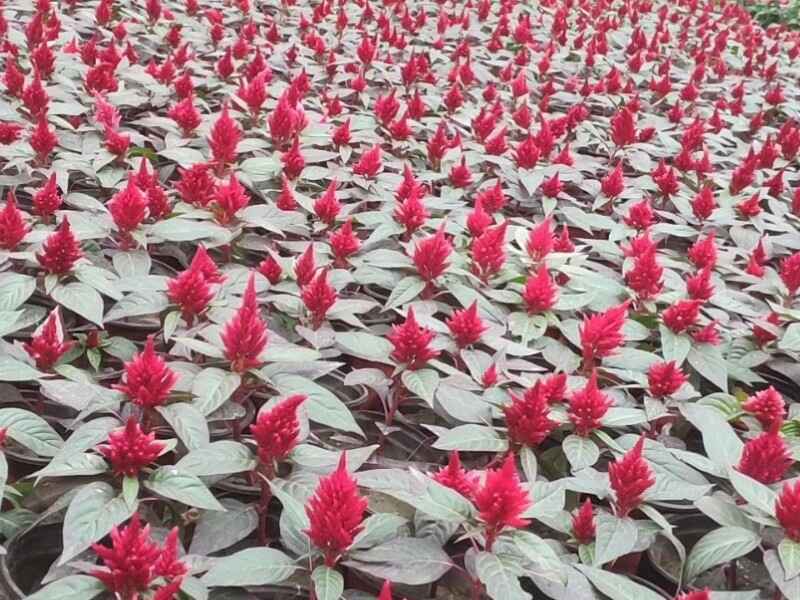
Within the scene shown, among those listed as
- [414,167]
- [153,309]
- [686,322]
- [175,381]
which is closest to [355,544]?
[175,381]

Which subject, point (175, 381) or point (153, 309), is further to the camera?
point (153, 309)

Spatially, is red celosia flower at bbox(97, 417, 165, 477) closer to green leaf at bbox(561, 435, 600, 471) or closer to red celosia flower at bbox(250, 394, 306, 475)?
red celosia flower at bbox(250, 394, 306, 475)

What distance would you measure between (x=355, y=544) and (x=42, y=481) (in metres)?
0.69

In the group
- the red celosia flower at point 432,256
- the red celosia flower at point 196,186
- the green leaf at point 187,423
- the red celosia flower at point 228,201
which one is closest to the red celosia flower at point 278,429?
the green leaf at point 187,423

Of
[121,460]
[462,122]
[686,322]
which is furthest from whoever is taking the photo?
[462,122]

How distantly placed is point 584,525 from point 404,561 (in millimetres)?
393

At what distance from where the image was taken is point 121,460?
5.30 ft

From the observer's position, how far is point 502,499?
1540 mm

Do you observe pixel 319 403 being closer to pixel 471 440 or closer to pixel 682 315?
pixel 471 440

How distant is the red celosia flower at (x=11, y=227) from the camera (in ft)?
7.24

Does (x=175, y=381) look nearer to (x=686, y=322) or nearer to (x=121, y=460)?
(x=121, y=460)

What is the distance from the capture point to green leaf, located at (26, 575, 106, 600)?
1434 mm

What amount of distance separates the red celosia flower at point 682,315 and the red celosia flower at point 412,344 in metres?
0.76

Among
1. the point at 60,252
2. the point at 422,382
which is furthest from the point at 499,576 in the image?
the point at 60,252
